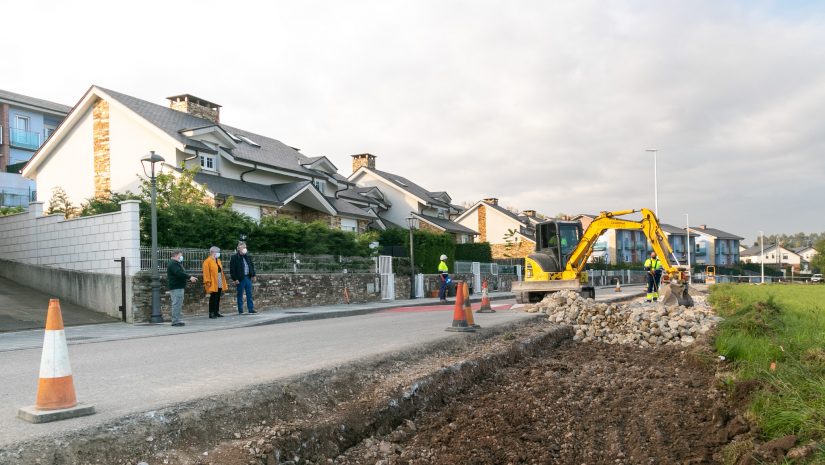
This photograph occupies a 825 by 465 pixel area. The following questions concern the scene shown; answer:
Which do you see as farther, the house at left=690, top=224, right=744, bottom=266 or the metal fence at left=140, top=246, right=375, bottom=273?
the house at left=690, top=224, right=744, bottom=266

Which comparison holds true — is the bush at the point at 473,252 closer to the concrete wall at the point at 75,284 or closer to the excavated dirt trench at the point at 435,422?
the concrete wall at the point at 75,284

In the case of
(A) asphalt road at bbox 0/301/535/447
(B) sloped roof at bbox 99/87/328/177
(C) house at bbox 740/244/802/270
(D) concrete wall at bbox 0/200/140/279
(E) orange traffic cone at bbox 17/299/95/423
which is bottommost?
(C) house at bbox 740/244/802/270

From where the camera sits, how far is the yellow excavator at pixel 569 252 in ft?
60.3

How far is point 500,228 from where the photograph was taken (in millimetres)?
61969

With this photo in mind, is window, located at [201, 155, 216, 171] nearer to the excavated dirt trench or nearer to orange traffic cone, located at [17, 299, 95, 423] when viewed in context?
the excavated dirt trench

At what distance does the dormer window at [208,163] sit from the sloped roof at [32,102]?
59.3ft

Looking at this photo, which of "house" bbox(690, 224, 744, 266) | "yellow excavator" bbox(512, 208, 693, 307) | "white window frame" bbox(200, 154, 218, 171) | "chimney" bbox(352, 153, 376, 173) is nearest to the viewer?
"yellow excavator" bbox(512, 208, 693, 307)

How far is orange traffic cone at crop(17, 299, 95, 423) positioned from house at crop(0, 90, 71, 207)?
37822 mm

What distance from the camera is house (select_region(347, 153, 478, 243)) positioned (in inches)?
1913

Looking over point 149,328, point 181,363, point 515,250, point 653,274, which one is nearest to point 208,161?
point 149,328

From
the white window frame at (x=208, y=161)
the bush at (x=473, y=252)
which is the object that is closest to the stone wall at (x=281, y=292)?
the white window frame at (x=208, y=161)

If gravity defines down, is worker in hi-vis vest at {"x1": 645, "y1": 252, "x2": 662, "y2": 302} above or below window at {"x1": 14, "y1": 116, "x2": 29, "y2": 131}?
below

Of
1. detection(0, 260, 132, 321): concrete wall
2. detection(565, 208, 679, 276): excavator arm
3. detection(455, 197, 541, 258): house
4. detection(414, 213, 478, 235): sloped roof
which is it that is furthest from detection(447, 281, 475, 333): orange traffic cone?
detection(455, 197, 541, 258): house

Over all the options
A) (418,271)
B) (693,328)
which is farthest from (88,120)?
(693,328)
